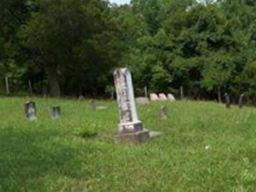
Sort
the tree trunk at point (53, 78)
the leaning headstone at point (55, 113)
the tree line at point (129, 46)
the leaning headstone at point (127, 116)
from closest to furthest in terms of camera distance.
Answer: the leaning headstone at point (127, 116) < the leaning headstone at point (55, 113) < the tree line at point (129, 46) < the tree trunk at point (53, 78)

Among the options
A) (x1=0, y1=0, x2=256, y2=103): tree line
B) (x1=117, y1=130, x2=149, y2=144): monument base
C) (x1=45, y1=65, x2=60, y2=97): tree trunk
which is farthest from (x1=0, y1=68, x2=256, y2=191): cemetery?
(x1=45, y1=65, x2=60, y2=97): tree trunk

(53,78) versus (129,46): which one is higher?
(129,46)

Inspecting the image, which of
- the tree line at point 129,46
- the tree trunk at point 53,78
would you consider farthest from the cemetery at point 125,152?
the tree trunk at point 53,78

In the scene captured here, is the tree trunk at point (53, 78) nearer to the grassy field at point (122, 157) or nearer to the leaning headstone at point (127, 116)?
the grassy field at point (122, 157)

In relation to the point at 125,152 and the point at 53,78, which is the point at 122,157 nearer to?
the point at 125,152

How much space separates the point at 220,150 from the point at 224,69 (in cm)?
3849

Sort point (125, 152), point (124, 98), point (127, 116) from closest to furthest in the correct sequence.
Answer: point (125, 152) → point (127, 116) → point (124, 98)

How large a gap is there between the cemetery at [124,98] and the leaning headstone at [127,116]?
0.03 m

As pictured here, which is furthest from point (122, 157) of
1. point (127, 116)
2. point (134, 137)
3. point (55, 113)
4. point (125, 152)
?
point (55, 113)

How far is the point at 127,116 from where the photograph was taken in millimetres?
14789

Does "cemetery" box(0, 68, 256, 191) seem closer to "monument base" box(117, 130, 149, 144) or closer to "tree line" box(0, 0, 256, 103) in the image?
"monument base" box(117, 130, 149, 144)

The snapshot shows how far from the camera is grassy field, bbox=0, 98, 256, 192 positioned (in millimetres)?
9148

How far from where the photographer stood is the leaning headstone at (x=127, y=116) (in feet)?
45.2

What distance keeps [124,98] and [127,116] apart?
0.57 m
